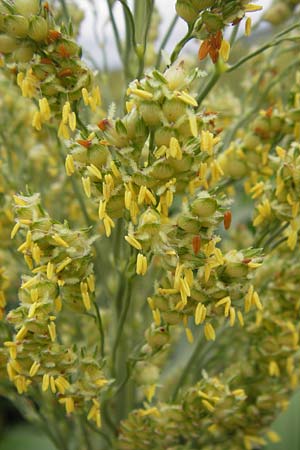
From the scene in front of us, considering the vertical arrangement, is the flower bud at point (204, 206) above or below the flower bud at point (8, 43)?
below

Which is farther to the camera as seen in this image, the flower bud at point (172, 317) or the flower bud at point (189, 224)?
the flower bud at point (172, 317)

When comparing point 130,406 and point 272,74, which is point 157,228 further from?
point 272,74

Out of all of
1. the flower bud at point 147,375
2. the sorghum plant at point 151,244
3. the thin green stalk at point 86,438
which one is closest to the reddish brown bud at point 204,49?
the sorghum plant at point 151,244

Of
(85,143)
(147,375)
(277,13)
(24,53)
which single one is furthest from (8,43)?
(277,13)

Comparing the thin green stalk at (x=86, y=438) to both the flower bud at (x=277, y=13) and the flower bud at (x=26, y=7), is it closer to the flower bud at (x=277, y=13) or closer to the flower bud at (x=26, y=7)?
the flower bud at (x=26, y=7)

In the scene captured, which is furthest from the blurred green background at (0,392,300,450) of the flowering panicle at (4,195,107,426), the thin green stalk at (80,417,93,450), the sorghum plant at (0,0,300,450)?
the flowering panicle at (4,195,107,426)

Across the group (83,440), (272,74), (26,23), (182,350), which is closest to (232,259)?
(26,23)

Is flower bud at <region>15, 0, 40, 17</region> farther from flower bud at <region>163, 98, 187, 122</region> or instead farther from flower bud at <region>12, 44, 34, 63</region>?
flower bud at <region>163, 98, 187, 122</region>

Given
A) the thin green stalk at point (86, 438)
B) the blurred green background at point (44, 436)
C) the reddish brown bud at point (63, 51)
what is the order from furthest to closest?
the blurred green background at point (44, 436), the thin green stalk at point (86, 438), the reddish brown bud at point (63, 51)

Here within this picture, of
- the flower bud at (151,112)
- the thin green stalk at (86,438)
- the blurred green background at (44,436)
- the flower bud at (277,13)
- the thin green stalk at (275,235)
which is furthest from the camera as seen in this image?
the blurred green background at (44,436)
